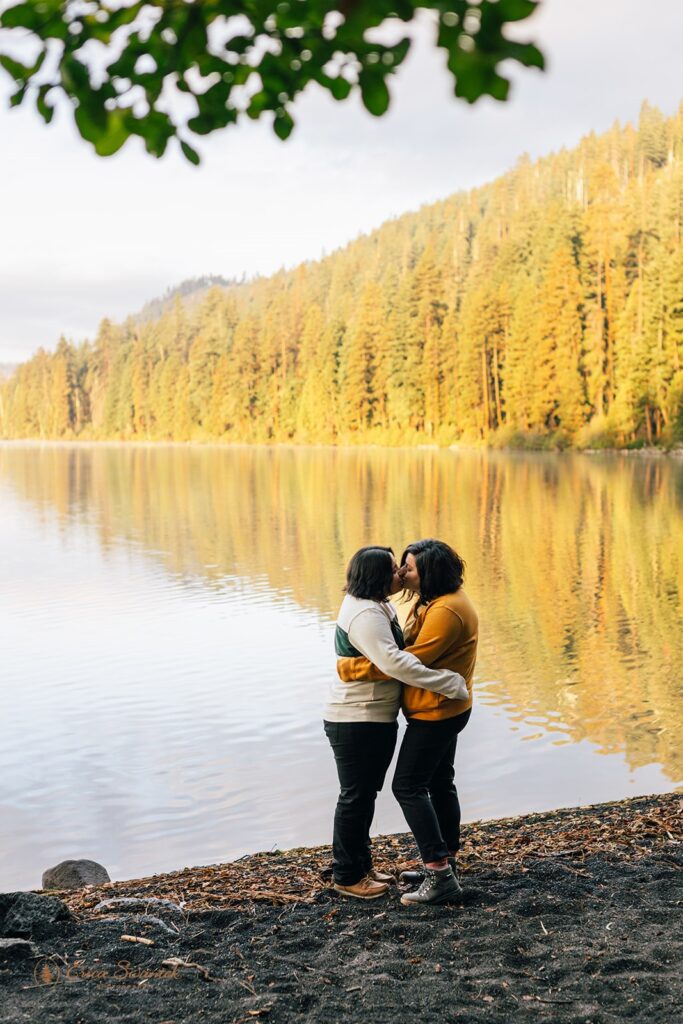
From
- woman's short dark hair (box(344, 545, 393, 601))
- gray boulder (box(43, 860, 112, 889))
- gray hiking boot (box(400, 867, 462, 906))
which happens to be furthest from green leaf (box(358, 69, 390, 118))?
gray boulder (box(43, 860, 112, 889))

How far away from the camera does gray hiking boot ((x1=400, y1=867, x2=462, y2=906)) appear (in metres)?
4.96

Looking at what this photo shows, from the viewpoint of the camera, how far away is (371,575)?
5.07 metres

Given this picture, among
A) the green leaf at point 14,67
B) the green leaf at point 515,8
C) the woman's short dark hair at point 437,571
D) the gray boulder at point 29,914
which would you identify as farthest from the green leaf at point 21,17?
the gray boulder at point 29,914

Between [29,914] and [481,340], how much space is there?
85.5 meters

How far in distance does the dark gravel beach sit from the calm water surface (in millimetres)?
1819

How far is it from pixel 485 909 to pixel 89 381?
18615 cm

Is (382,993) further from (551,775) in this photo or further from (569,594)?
(569,594)

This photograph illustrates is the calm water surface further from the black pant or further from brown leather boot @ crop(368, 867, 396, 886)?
the black pant

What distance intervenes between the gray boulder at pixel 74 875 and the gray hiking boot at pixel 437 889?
2110 millimetres

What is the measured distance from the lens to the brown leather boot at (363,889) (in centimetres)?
516

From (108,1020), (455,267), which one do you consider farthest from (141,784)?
(455,267)

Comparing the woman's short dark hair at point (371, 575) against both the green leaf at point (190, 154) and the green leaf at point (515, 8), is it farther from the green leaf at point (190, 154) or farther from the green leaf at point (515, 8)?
the green leaf at point (515, 8)

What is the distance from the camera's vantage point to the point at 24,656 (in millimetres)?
13086
